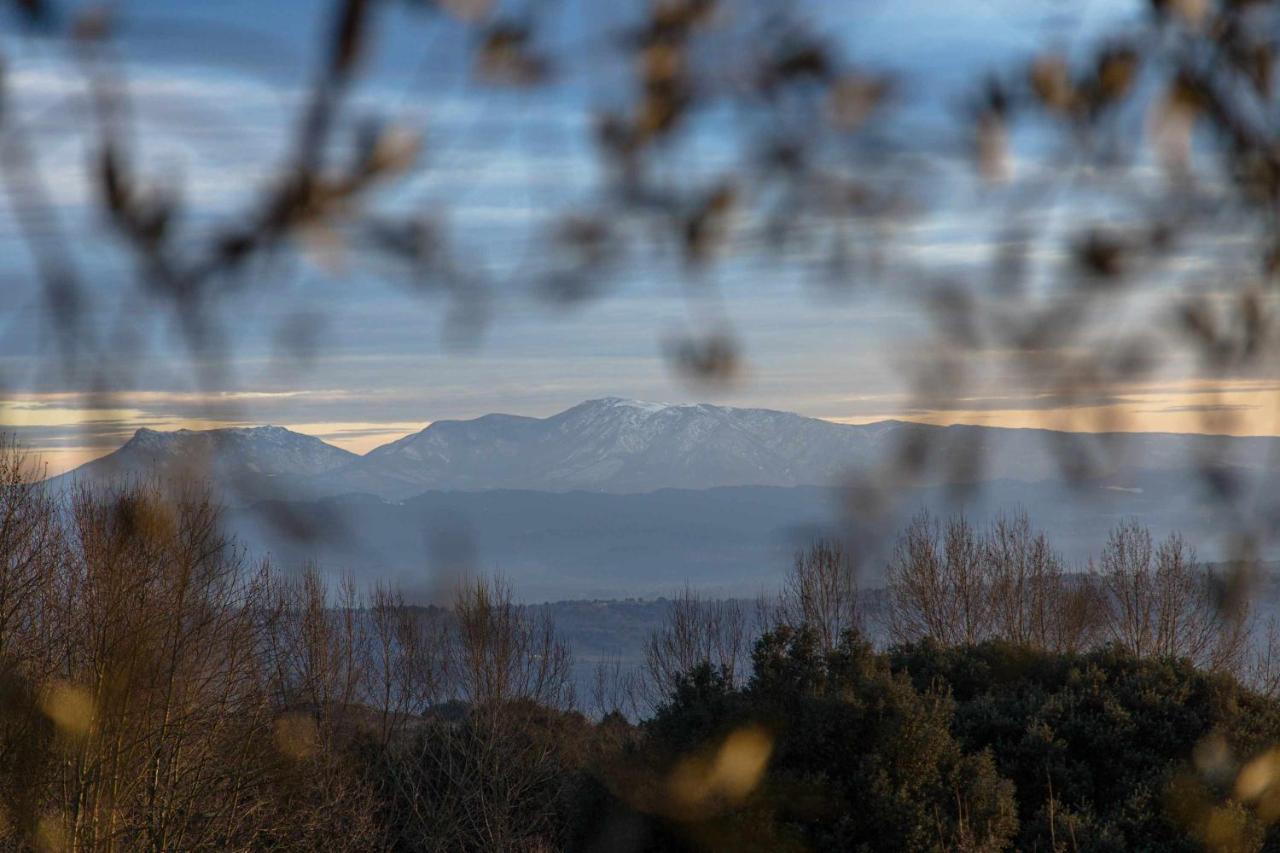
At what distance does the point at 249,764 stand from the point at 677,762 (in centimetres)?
1335

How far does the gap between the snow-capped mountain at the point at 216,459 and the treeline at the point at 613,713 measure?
0.13 meters

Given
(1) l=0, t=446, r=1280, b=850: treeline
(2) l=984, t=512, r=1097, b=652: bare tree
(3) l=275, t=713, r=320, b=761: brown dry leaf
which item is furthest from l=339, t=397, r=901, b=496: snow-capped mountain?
(3) l=275, t=713, r=320, b=761: brown dry leaf

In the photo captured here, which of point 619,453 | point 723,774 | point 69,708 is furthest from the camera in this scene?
point 619,453

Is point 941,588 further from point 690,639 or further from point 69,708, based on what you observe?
point 69,708

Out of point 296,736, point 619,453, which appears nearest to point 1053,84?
point 296,736

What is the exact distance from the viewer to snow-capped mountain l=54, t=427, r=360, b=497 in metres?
1.58

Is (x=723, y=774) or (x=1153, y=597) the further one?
(x=1153, y=597)

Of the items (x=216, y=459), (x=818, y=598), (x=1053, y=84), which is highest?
(x=1053, y=84)

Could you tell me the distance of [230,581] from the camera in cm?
2316

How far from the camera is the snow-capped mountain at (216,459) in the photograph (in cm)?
158

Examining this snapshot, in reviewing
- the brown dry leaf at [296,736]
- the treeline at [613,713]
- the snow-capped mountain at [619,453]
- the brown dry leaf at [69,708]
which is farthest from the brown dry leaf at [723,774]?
the brown dry leaf at [296,736]

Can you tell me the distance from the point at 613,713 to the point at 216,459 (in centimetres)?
3214

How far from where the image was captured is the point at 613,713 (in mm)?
32781

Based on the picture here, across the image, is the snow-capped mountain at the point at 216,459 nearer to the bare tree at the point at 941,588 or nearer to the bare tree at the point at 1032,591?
the bare tree at the point at 1032,591
